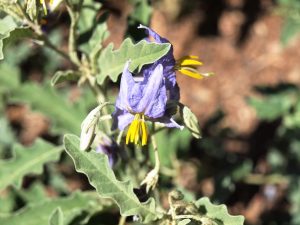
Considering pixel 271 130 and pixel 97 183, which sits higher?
pixel 97 183

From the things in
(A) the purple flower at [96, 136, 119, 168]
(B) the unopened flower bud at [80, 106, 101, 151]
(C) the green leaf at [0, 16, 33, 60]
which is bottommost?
(A) the purple flower at [96, 136, 119, 168]

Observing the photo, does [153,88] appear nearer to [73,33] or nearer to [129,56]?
[129,56]

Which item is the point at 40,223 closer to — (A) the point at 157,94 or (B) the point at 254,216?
(A) the point at 157,94

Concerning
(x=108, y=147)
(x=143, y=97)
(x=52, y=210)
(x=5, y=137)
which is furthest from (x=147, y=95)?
(x=5, y=137)

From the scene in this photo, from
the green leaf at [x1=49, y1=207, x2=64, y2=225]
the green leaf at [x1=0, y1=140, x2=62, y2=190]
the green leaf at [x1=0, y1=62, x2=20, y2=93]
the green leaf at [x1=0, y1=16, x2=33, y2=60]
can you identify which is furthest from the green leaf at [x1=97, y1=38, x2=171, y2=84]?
the green leaf at [x1=0, y1=62, x2=20, y2=93]

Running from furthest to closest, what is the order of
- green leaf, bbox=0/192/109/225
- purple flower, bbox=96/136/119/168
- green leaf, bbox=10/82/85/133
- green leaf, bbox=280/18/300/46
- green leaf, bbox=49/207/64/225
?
green leaf, bbox=280/18/300/46, green leaf, bbox=10/82/85/133, green leaf, bbox=0/192/109/225, purple flower, bbox=96/136/119/168, green leaf, bbox=49/207/64/225

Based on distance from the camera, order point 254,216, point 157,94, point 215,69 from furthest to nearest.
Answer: point 215,69, point 254,216, point 157,94

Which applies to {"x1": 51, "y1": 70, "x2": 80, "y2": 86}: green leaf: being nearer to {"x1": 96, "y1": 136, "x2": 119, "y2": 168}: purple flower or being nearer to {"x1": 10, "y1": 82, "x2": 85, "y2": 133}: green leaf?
{"x1": 96, "y1": 136, "x2": 119, "y2": 168}: purple flower

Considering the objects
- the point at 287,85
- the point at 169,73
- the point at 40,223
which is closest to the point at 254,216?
the point at 287,85

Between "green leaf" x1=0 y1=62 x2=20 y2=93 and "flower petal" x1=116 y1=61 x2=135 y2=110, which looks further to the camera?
"green leaf" x1=0 y1=62 x2=20 y2=93
